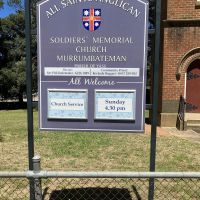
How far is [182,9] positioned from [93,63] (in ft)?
30.4

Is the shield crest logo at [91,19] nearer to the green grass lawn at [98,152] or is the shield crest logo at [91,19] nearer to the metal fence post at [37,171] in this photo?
the metal fence post at [37,171]

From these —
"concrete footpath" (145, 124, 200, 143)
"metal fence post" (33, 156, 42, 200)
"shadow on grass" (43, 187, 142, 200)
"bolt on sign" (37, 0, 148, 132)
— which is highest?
"bolt on sign" (37, 0, 148, 132)

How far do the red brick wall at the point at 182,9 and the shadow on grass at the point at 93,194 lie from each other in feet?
28.9

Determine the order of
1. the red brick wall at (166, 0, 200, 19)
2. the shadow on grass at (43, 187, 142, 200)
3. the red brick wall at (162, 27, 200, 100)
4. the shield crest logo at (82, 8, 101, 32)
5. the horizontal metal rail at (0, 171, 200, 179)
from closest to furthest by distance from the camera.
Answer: the horizontal metal rail at (0, 171, 200, 179), the shield crest logo at (82, 8, 101, 32), the shadow on grass at (43, 187, 142, 200), the red brick wall at (166, 0, 200, 19), the red brick wall at (162, 27, 200, 100)

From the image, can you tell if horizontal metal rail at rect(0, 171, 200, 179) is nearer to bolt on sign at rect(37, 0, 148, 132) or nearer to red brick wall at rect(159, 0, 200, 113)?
bolt on sign at rect(37, 0, 148, 132)

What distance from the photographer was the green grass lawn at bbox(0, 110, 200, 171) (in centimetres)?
645

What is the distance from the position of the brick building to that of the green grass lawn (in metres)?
3.16

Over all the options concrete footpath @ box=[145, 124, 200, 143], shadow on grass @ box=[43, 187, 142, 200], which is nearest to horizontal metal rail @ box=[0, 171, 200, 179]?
shadow on grass @ box=[43, 187, 142, 200]

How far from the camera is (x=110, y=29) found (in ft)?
12.8

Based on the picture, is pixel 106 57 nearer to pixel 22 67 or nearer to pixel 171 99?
pixel 171 99

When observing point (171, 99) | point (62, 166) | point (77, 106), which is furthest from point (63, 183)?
point (171, 99)

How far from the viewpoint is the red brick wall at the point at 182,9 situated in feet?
40.0

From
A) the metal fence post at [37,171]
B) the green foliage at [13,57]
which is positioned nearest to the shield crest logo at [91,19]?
the metal fence post at [37,171]

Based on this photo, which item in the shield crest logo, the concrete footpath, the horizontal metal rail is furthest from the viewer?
the concrete footpath
